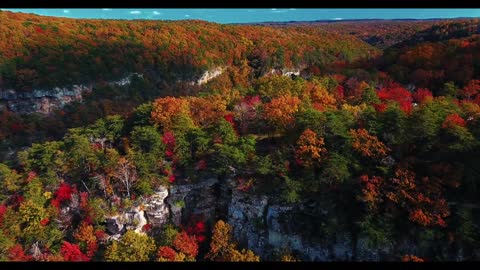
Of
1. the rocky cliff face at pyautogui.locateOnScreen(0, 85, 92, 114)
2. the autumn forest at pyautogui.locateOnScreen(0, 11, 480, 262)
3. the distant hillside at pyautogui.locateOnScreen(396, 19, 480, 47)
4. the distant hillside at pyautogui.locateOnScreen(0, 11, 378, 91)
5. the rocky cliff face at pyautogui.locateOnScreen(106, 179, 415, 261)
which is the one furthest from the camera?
the distant hillside at pyautogui.locateOnScreen(396, 19, 480, 47)

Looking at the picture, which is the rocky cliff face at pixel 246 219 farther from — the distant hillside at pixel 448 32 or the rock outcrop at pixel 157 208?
the distant hillside at pixel 448 32

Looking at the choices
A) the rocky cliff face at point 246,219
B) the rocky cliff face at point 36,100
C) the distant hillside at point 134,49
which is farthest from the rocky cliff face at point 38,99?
the rocky cliff face at point 246,219

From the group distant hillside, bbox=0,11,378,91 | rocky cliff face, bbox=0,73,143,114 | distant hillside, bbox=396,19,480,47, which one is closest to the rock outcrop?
rocky cliff face, bbox=0,73,143,114

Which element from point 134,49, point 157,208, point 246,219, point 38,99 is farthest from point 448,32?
→ point 38,99

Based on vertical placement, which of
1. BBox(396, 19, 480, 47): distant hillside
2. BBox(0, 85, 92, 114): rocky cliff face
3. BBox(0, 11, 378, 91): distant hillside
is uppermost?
BBox(396, 19, 480, 47): distant hillside

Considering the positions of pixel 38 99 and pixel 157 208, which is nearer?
pixel 157 208

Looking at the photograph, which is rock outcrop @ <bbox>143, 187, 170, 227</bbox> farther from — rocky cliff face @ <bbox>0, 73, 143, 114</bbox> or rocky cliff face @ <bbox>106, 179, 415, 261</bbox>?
rocky cliff face @ <bbox>0, 73, 143, 114</bbox>

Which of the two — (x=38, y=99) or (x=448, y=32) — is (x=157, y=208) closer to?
(x=38, y=99)

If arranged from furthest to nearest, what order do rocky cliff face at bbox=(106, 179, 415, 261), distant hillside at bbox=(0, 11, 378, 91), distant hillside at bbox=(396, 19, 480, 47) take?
1. distant hillside at bbox=(396, 19, 480, 47)
2. distant hillside at bbox=(0, 11, 378, 91)
3. rocky cliff face at bbox=(106, 179, 415, 261)

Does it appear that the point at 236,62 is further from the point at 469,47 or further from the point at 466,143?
the point at 466,143
